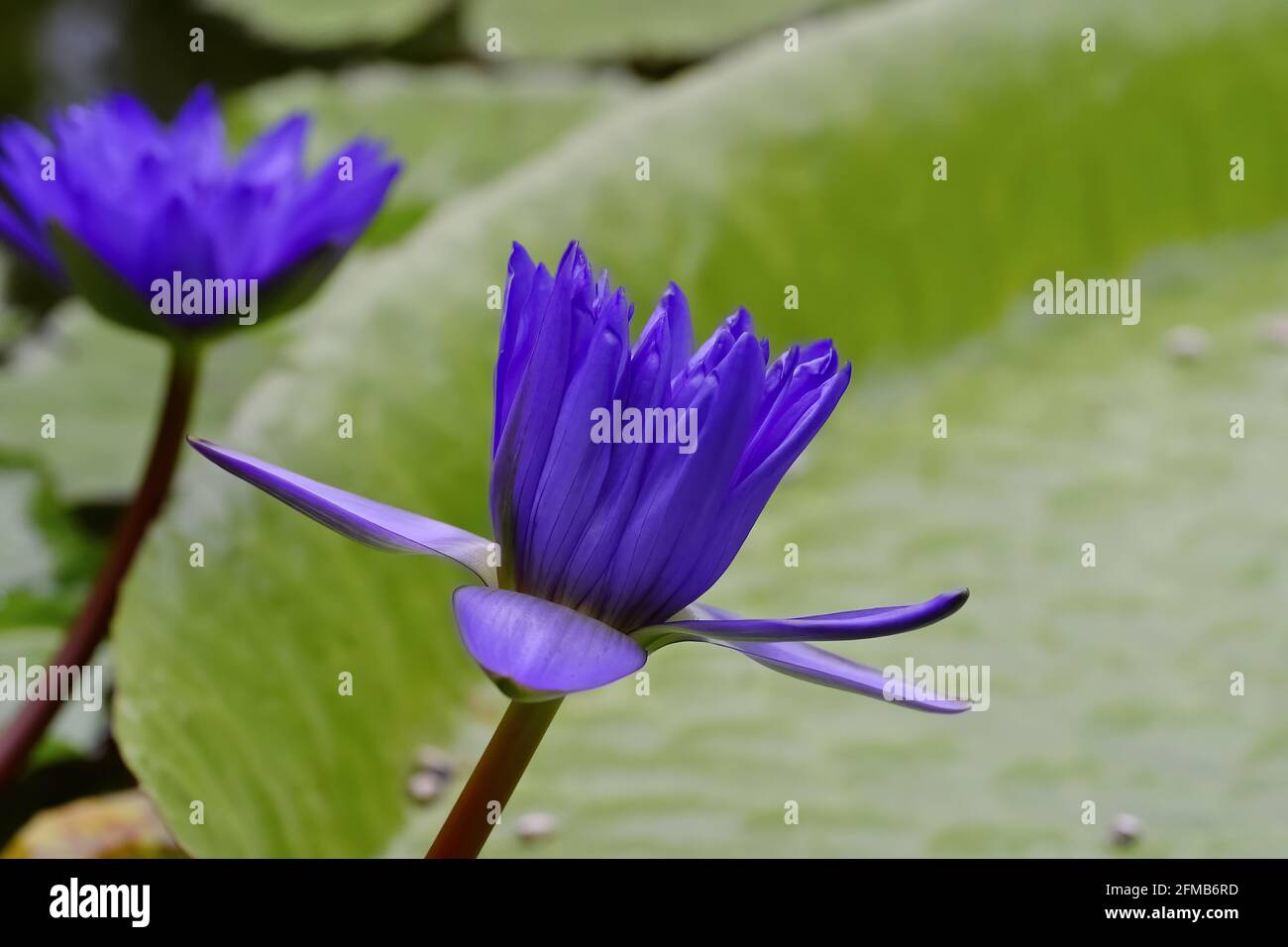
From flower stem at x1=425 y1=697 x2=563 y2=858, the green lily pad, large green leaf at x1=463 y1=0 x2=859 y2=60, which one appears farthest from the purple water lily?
large green leaf at x1=463 y1=0 x2=859 y2=60

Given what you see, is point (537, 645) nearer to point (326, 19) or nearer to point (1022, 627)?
point (1022, 627)

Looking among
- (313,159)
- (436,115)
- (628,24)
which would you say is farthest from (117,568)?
(628,24)

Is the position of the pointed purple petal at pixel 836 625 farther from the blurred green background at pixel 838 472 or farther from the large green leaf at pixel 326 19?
the large green leaf at pixel 326 19

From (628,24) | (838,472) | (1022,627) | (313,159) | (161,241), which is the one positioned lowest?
(1022,627)

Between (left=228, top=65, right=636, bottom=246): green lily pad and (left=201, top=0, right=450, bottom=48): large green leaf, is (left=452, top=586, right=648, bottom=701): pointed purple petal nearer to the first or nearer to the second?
(left=228, top=65, right=636, bottom=246): green lily pad

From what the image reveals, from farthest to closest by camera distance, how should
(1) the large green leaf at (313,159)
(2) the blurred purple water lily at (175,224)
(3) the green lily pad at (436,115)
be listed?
(3) the green lily pad at (436,115) → (1) the large green leaf at (313,159) → (2) the blurred purple water lily at (175,224)

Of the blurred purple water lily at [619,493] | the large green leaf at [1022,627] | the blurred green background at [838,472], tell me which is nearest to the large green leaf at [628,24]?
the blurred green background at [838,472]

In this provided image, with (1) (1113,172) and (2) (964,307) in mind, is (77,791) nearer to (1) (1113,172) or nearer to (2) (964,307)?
(2) (964,307)
